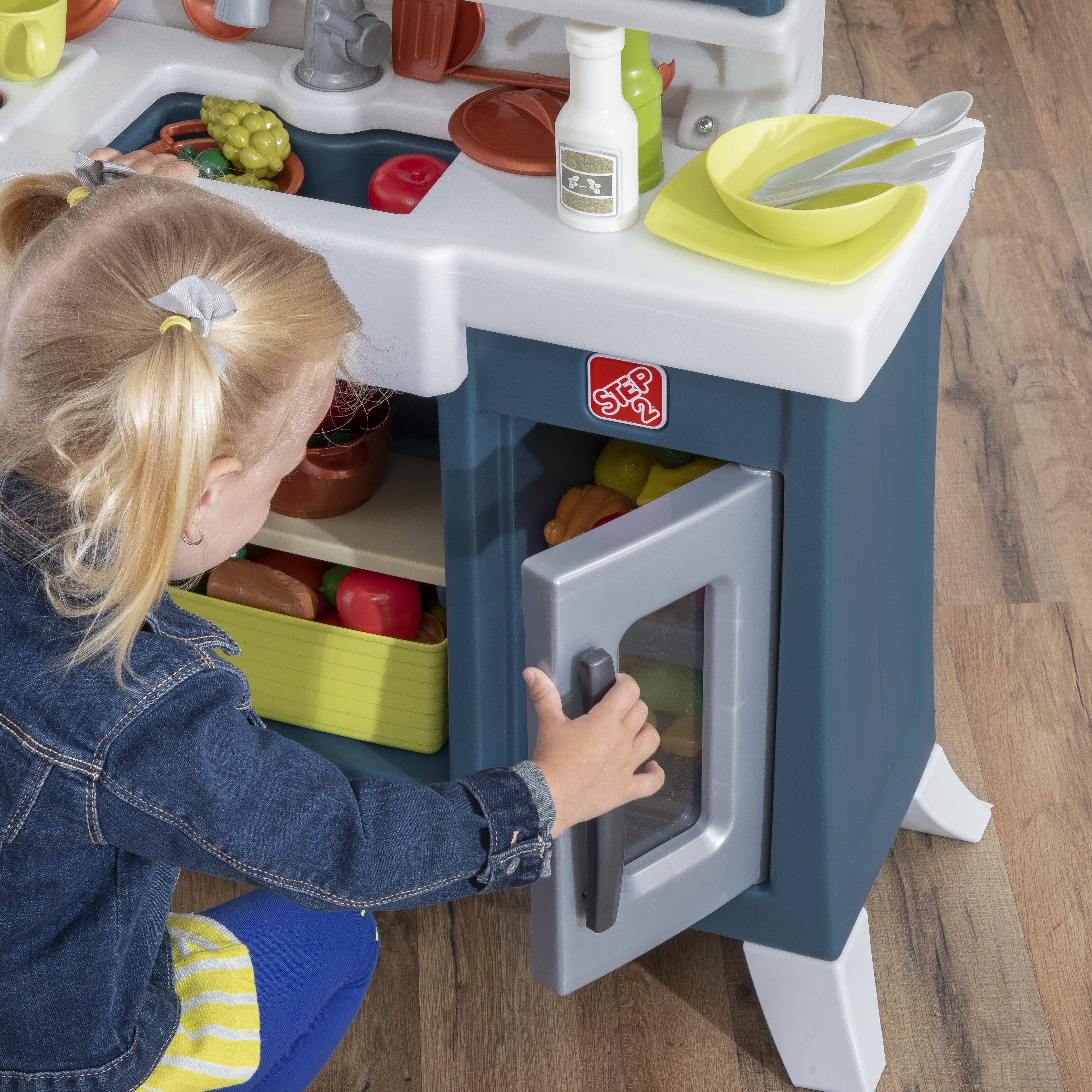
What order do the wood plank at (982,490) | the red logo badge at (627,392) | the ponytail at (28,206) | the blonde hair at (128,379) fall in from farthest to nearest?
the wood plank at (982,490)
the red logo badge at (627,392)
the ponytail at (28,206)
the blonde hair at (128,379)

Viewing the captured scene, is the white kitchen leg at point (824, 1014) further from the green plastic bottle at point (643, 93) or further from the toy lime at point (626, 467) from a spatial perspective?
→ the green plastic bottle at point (643, 93)

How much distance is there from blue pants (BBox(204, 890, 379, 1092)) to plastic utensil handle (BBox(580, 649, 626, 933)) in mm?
205

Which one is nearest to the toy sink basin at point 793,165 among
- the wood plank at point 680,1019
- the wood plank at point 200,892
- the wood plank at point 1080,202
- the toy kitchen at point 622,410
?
the toy kitchen at point 622,410

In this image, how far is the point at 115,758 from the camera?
79cm

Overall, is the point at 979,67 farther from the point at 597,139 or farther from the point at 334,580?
the point at 597,139

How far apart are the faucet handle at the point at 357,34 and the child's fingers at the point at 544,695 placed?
0.63m

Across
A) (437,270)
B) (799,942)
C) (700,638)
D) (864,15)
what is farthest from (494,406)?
(864,15)

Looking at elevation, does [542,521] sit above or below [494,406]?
below

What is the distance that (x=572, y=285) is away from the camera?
38.9 inches

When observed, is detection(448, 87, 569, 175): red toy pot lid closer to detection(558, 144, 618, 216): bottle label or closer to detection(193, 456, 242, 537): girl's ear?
detection(558, 144, 618, 216): bottle label

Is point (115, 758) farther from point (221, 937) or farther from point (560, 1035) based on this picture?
point (560, 1035)

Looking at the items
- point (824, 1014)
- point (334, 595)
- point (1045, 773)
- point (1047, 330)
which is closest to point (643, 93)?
point (334, 595)

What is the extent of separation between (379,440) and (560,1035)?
63cm

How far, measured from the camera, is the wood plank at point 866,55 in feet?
8.86
